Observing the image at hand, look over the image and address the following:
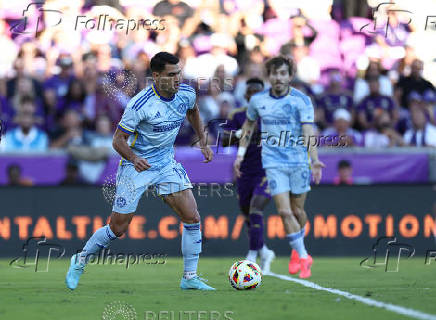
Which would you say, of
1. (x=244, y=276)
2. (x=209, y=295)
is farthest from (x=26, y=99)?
(x=209, y=295)

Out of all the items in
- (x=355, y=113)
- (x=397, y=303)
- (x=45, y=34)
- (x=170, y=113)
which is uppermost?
(x=45, y=34)

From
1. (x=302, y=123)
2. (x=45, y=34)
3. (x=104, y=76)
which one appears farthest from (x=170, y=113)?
(x=45, y=34)

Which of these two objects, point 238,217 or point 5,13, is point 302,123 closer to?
point 238,217

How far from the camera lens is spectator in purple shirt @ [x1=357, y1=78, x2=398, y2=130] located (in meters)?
16.3

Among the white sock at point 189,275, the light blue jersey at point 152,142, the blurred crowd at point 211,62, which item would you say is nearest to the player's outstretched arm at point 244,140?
the light blue jersey at point 152,142

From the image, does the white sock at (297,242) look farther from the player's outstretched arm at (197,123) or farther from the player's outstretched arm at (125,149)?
the player's outstretched arm at (125,149)

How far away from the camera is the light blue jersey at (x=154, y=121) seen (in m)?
8.78

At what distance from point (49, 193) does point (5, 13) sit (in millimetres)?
4880

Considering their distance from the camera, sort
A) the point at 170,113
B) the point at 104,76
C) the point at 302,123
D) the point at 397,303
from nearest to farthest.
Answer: the point at 397,303 < the point at 170,113 < the point at 302,123 < the point at 104,76

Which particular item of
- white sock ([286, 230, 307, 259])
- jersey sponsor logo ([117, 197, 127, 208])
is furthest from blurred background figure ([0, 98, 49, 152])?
jersey sponsor logo ([117, 197, 127, 208])

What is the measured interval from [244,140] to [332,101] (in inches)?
195

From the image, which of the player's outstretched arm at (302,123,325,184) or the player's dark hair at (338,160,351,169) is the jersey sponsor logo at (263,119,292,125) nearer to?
the player's outstretched arm at (302,123,325,184)

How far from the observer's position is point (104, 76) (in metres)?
16.1

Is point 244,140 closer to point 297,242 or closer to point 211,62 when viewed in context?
point 297,242
